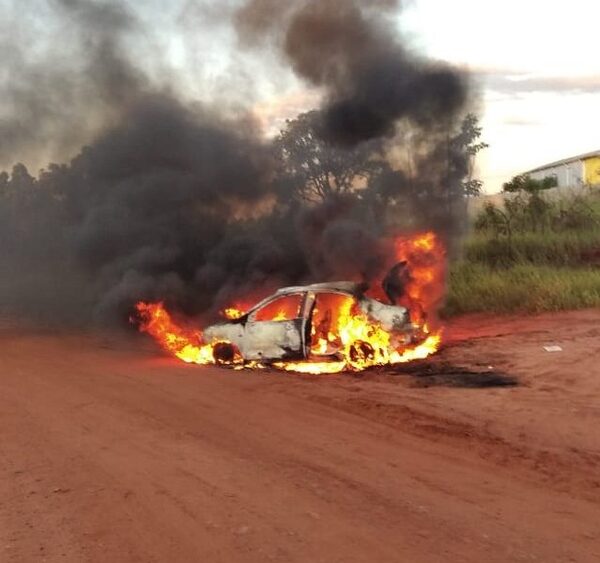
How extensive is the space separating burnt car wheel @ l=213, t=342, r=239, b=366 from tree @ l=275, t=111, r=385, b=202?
19.6 ft

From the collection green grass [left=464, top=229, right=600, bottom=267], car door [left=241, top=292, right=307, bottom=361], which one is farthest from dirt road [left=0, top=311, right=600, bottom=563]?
green grass [left=464, top=229, right=600, bottom=267]

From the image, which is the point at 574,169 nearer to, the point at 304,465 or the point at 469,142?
the point at 469,142

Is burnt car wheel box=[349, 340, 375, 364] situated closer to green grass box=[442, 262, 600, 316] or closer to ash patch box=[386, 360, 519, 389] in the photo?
ash patch box=[386, 360, 519, 389]

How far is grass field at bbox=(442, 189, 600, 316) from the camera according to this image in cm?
1669

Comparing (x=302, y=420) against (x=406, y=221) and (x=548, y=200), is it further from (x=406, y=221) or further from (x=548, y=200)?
Result: (x=548, y=200)

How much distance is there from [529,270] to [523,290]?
1939 mm

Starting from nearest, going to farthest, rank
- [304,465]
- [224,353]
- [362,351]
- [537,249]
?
[304,465], [362,351], [224,353], [537,249]

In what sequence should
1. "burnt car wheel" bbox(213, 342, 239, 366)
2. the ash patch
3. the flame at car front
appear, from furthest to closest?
"burnt car wheel" bbox(213, 342, 239, 366)
the flame at car front
the ash patch

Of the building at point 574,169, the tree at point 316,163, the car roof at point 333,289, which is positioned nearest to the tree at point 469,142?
the tree at point 316,163

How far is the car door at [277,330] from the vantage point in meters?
11.1

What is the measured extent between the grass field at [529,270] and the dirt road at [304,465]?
5.88 metres

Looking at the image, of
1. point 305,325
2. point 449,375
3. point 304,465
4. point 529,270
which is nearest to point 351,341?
point 305,325

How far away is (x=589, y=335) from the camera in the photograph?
12734 mm

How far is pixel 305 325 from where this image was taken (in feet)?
36.5
